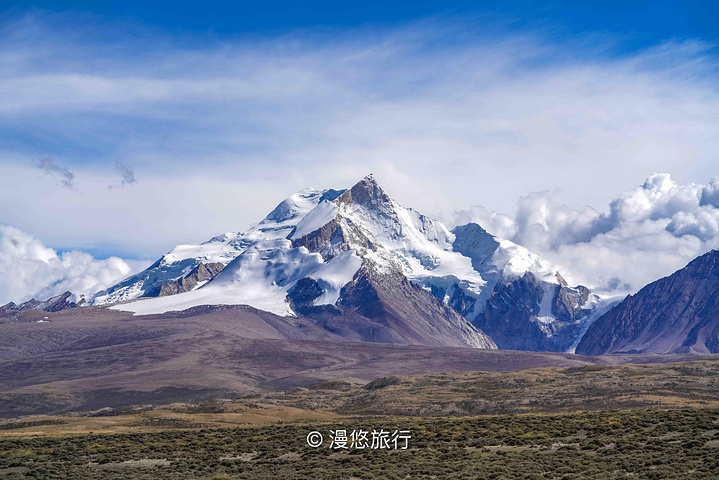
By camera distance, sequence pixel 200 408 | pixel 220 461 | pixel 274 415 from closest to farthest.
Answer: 1. pixel 220 461
2. pixel 274 415
3. pixel 200 408

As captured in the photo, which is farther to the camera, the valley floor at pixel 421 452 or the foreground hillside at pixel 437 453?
the valley floor at pixel 421 452

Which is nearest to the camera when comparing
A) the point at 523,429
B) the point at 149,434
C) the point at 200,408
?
the point at 523,429

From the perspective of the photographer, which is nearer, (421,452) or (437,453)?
(437,453)

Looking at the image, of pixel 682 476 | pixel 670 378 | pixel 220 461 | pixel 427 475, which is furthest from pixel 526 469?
pixel 670 378

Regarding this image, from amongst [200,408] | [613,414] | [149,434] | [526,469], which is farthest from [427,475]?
[200,408]

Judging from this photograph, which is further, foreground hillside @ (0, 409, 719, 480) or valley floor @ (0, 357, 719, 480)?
valley floor @ (0, 357, 719, 480)

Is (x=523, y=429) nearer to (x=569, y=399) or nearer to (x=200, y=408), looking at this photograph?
(x=569, y=399)

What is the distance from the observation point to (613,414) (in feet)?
311

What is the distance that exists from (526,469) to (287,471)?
21064mm

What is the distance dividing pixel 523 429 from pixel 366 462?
2051 centimetres

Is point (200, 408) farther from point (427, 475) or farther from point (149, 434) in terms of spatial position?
point (427, 475)

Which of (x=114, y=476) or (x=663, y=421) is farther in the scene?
(x=663, y=421)

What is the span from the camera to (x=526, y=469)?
6238cm

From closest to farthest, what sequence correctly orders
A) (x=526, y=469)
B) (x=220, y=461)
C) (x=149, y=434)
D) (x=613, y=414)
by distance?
(x=526, y=469) → (x=220, y=461) → (x=613, y=414) → (x=149, y=434)
